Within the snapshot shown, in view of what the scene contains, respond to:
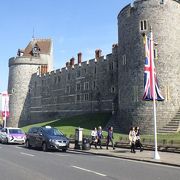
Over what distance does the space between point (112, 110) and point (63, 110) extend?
15534 mm

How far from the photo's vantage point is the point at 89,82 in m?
58.5

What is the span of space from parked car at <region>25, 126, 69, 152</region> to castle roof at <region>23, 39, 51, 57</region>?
177 ft

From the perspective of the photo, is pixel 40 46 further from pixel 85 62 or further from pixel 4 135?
pixel 4 135

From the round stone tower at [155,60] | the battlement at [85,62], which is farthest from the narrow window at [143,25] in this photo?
the battlement at [85,62]

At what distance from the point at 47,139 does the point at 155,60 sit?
19.0 metres

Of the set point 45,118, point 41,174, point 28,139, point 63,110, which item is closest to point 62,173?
point 41,174

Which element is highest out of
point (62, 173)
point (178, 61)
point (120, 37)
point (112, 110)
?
point (120, 37)

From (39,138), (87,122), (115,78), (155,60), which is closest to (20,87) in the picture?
(115,78)

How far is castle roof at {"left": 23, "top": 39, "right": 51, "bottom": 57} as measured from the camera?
78.1 meters

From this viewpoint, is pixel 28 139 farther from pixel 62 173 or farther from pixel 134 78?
pixel 134 78

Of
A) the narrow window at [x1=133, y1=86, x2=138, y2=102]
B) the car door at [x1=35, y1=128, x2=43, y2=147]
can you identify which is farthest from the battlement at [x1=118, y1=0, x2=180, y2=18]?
the car door at [x1=35, y1=128, x2=43, y2=147]

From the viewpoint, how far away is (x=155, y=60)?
3809cm

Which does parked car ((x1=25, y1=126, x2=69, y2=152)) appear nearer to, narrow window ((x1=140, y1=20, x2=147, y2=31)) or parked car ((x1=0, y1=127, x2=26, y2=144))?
parked car ((x1=0, y1=127, x2=26, y2=144))

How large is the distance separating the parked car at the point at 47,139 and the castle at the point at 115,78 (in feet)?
50.3
